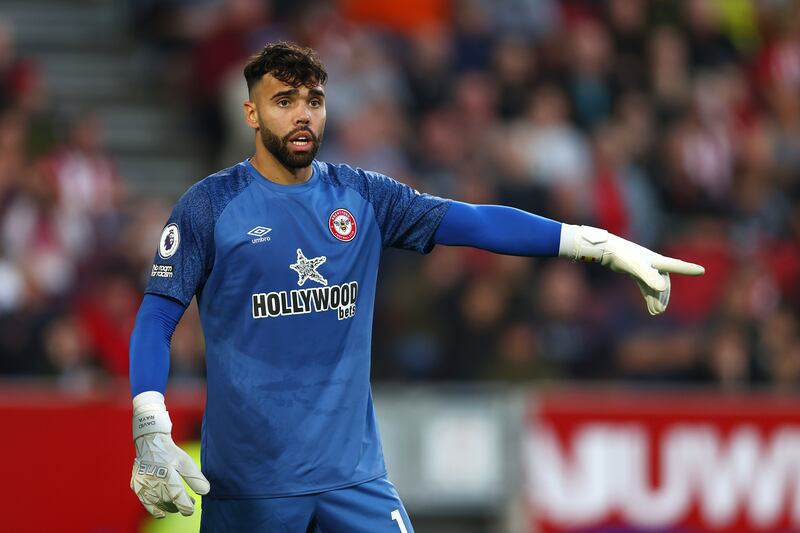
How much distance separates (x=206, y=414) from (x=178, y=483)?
496 millimetres

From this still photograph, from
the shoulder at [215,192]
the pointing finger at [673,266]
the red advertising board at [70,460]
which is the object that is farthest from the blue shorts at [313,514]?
the red advertising board at [70,460]

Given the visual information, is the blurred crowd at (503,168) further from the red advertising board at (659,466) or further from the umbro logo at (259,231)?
the umbro logo at (259,231)

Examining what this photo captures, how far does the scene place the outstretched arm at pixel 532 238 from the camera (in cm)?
535

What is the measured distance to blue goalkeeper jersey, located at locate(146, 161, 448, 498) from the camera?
5094 millimetres

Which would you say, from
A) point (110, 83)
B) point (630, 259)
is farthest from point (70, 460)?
point (110, 83)

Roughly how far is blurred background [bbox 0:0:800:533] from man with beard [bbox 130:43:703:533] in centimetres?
458

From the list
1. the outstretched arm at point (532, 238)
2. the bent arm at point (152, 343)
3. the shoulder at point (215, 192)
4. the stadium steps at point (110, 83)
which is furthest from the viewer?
the stadium steps at point (110, 83)

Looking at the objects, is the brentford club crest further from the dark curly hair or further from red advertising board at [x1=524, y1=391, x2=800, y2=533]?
red advertising board at [x1=524, y1=391, x2=800, y2=533]

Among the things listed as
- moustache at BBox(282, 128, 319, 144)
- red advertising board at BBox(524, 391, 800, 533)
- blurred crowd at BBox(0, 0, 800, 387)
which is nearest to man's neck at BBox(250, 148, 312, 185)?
moustache at BBox(282, 128, 319, 144)

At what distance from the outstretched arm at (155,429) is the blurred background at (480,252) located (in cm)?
469

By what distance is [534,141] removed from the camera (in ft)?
45.1

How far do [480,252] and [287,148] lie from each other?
6994mm

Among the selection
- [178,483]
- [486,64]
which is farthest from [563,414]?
[178,483]

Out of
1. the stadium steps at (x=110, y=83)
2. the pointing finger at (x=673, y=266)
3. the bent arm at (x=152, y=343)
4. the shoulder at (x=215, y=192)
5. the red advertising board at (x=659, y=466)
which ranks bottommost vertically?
the red advertising board at (x=659, y=466)
